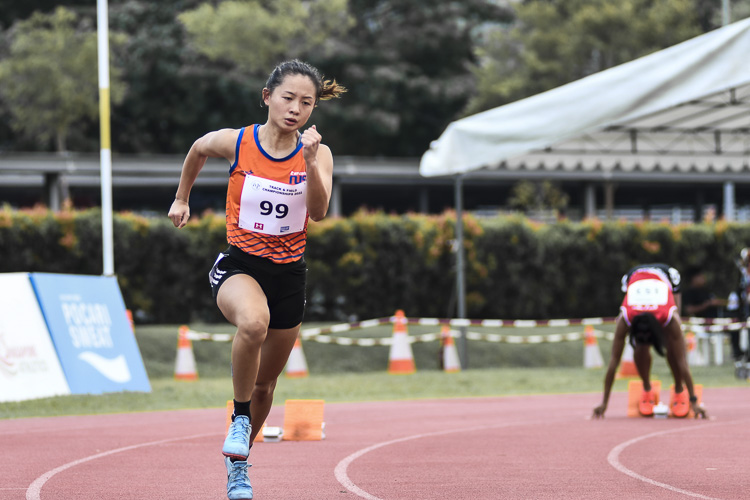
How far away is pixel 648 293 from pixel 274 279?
19.6ft

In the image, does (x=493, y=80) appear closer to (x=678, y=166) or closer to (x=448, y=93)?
(x=448, y=93)

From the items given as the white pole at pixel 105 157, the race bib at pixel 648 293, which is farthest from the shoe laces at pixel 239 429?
the white pole at pixel 105 157

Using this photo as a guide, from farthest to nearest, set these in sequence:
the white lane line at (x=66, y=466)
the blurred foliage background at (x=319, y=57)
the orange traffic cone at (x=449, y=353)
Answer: the blurred foliage background at (x=319, y=57) → the orange traffic cone at (x=449, y=353) → the white lane line at (x=66, y=466)

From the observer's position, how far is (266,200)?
620 centimetres

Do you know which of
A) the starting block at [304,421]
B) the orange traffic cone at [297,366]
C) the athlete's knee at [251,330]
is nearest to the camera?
the athlete's knee at [251,330]

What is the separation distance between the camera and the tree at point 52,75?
46.7 metres

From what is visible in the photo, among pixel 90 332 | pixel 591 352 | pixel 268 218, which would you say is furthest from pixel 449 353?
pixel 268 218

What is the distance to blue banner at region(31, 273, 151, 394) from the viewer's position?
14.0m

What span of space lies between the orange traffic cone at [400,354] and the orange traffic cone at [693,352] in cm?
490

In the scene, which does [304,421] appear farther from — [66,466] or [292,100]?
[292,100]

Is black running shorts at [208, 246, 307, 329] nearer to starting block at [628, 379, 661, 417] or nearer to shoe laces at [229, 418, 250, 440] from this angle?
shoe laces at [229, 418, 250, 440]

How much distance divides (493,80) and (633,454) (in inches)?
1758

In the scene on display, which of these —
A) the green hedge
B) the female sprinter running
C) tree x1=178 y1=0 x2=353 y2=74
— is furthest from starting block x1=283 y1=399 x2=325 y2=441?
tree x1=178 y1=0 x2=353 y2=74

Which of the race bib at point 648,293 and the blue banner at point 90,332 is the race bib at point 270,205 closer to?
the race bib at point 648,293
